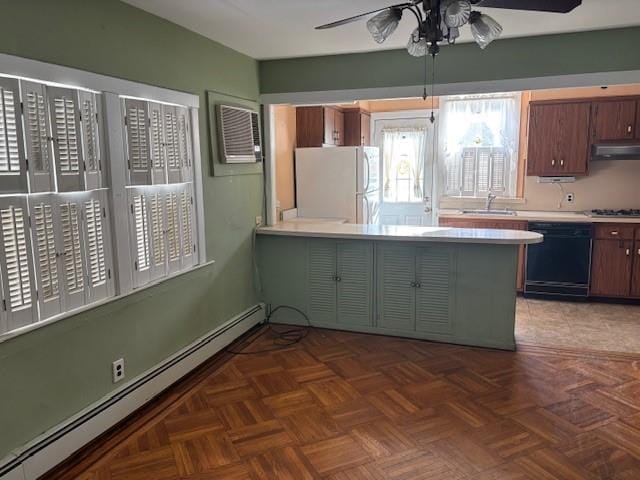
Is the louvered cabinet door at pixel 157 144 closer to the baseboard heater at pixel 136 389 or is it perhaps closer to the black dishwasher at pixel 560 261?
the baseboard heater at pixel 136 389

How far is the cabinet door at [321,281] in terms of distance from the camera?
4.14m

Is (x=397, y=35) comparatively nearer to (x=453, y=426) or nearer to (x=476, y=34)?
(x=476, y=34)

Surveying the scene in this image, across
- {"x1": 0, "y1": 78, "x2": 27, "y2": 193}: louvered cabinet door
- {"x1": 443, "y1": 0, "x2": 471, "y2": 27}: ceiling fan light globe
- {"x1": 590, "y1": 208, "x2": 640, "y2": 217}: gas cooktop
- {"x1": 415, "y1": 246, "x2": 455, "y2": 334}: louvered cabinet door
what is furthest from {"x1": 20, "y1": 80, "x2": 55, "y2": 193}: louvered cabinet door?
{"x1": 590, "y1": 208, "x2": 640, "y2": 217}: gas cooktop

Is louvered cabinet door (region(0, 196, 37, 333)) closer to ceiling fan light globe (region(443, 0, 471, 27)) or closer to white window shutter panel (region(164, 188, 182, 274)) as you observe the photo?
white window shutter panel (region(164, 188, 182, 274))

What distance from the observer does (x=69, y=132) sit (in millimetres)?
2324

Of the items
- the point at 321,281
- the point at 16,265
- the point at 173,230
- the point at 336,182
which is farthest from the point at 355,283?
the point at 16,265

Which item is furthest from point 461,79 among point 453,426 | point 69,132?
point 69,132

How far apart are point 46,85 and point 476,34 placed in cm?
201

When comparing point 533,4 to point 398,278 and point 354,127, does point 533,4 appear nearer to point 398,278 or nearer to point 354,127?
point 398,278

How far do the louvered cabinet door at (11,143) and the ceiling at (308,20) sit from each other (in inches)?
38.0

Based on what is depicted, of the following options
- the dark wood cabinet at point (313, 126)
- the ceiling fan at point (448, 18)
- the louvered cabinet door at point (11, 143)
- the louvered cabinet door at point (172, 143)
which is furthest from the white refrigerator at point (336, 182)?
the louvered cabinet door at point (11, 143)

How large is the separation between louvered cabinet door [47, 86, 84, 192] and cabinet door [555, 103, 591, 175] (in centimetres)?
468

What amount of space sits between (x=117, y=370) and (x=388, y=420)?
157 centimetres

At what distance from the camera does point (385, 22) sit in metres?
2.19
